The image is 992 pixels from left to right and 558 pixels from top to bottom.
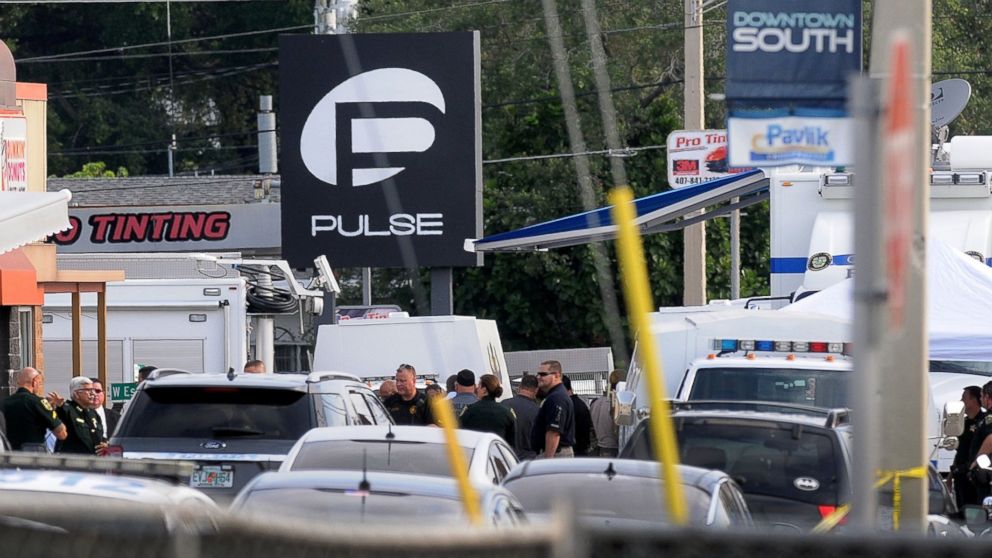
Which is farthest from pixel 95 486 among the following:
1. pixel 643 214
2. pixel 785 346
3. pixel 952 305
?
pixel 643 214

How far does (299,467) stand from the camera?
935 centimetres

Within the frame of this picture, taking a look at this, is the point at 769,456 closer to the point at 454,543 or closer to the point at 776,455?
the point at 776,455

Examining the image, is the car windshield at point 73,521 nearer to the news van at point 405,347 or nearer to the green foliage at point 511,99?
the news van at point 405,347

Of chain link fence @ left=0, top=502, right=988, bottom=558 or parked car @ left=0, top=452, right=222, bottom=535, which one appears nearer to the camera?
chain link fence @ left=0, top=502, right=988, bottom=558

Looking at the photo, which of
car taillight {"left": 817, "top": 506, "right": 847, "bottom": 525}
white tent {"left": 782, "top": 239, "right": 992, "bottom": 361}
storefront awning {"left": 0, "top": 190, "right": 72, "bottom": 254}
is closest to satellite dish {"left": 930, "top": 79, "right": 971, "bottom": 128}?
white tent {"left": 782, "top": 239, "right": 992, "bottom": 361}

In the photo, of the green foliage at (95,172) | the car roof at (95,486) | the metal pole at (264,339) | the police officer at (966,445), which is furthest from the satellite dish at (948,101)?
the green foliage at (95,172)

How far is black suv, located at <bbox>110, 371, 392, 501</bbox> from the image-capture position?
10.8 meters

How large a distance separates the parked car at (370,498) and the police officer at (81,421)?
21.1ft

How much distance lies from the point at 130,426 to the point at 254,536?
855 cm

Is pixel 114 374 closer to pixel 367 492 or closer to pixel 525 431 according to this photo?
pixel 525 431

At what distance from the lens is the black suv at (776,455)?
9.63m

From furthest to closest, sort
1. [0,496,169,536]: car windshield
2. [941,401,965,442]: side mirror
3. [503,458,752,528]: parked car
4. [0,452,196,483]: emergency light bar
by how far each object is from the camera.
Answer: [941,401,965,442]: side mirror, [503,458,752,528]: parked car, [0,452,196,483]: emergency light bar, [0,496,169,536]: car windshield

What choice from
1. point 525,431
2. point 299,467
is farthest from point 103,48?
point 299,467

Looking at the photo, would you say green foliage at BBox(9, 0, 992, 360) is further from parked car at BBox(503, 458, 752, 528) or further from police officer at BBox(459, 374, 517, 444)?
parked car at BBox(503, 458, 752, 528)
